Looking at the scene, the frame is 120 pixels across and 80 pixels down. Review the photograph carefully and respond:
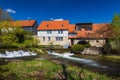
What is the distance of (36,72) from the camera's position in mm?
14117

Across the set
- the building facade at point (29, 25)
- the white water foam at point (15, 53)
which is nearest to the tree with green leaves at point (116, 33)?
the white water foam at point (15, 53)

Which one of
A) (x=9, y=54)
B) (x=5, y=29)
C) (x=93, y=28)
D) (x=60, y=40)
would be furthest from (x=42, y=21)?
(x=9, y=54)

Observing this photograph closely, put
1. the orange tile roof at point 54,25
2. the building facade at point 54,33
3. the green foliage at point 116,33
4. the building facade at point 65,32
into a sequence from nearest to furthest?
the green foliage at point 116,33 → the building facade at point 65,32 → the building facade at point 54,33 → the orange tile roof at point 54,25

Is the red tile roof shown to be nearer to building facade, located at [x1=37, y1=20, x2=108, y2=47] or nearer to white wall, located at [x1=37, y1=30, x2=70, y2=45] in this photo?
building facade, located at [x1=37, y1=20, x2=108, y2=47]

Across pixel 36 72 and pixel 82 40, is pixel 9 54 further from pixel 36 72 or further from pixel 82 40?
pixel 82 40

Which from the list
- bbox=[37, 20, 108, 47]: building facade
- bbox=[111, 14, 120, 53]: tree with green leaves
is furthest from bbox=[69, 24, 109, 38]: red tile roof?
bbox=[111, 14, 120, 53]: tree with green leaves

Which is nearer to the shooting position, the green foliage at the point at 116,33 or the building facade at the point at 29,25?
the green foliage at the point at 116,33

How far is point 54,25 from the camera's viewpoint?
60.1 metres

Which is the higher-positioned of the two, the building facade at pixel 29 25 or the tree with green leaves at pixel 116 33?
the building facade at pixel 29 25

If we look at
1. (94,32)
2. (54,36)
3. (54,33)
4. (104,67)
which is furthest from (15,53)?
(54,33)

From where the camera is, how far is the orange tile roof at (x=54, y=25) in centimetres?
5866

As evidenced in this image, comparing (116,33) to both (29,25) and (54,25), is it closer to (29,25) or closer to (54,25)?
(54,25)

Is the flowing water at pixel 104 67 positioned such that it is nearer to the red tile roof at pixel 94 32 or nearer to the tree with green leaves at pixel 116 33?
the tree with green leaves at pixel 116 33

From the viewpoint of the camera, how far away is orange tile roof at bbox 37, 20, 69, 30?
58656 millimetres
